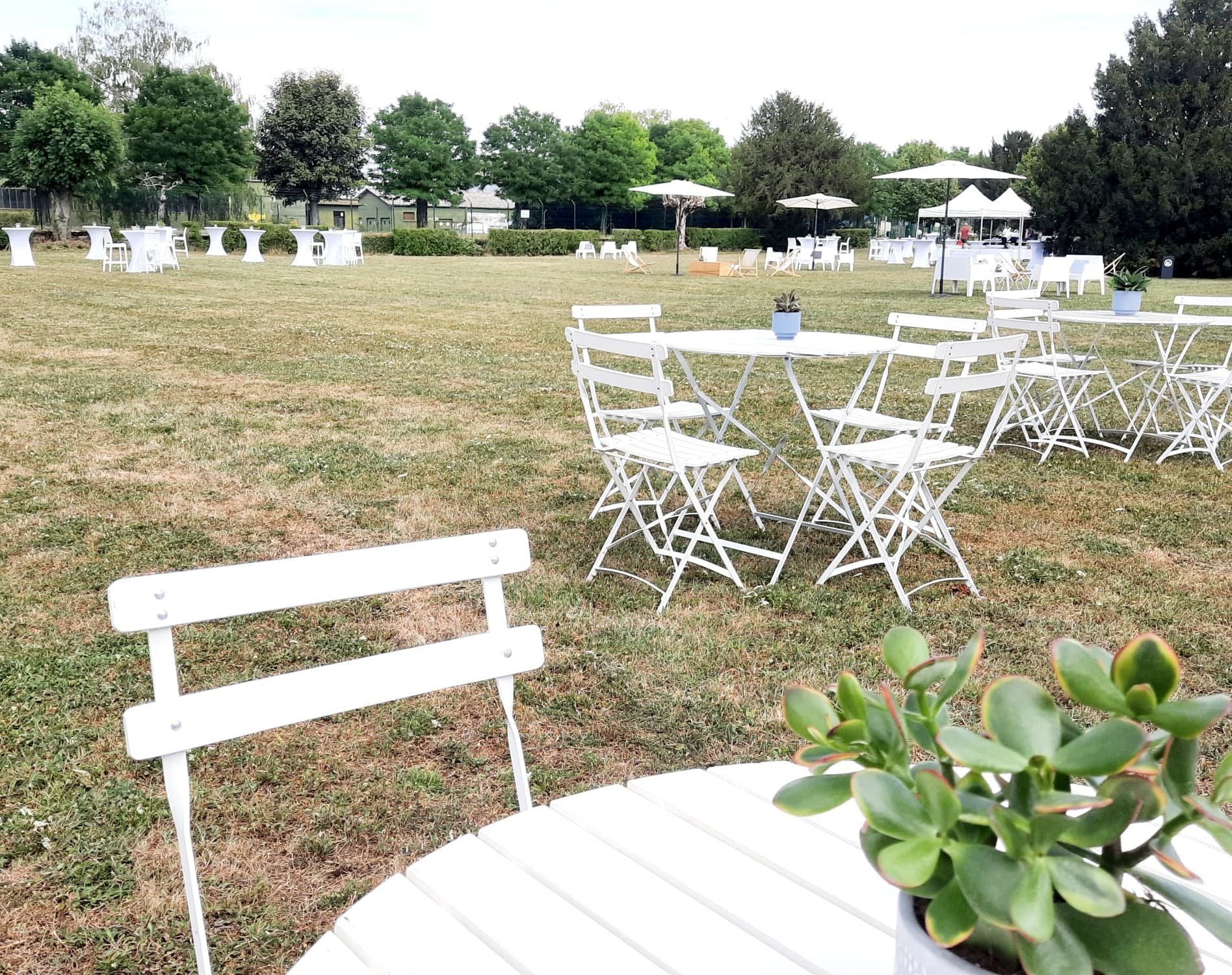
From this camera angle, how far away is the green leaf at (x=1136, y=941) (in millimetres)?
749

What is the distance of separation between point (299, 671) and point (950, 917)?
Answer: 1.16m

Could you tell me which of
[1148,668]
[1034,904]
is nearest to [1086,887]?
[1034,904]

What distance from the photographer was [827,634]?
407cm

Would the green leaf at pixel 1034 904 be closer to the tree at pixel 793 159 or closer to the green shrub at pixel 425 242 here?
the green shrub at pixel 425 242

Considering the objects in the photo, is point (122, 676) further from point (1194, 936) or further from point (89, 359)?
point (89, 359)

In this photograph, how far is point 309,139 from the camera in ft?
171

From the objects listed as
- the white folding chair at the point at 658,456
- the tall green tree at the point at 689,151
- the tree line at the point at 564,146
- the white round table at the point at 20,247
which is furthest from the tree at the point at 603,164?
the white folding chair at the point at 658,456

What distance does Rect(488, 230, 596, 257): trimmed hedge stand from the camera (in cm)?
3641

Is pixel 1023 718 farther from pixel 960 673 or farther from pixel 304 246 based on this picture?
pixel 304 246

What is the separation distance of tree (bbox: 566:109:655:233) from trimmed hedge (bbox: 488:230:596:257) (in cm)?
1288

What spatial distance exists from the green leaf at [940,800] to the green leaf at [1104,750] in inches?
2.8

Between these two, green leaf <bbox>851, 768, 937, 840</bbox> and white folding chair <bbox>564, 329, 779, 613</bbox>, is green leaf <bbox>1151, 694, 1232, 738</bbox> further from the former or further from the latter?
white folding chair <bbox>564, 329, 779, 613</bbox>

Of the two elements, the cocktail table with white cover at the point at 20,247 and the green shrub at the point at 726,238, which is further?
the green shrub at the point at 726,238

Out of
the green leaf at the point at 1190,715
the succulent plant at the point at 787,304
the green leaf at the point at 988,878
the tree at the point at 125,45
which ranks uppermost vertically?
the tree at the point at 125,45
